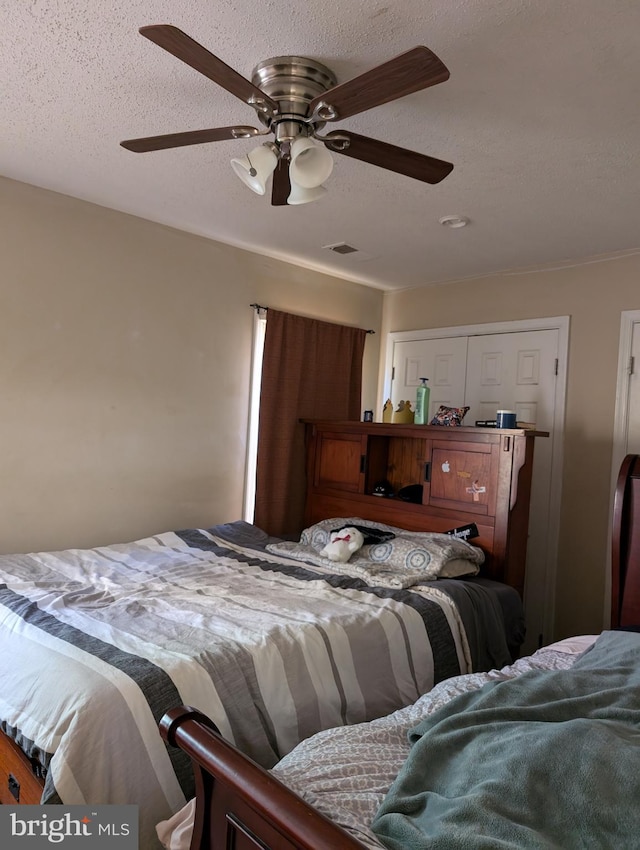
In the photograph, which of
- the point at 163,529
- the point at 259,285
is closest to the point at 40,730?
the point at 163,529

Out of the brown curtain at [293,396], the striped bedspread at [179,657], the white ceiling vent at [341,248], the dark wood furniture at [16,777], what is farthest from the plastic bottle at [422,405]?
the dark wood furniture at [16,777]

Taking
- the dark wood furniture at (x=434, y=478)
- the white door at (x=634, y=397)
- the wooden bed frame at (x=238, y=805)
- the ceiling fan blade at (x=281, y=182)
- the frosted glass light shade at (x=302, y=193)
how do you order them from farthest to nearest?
the white door at (x=634, y=397)
the dark wood furniture at (x=434, y=478)
the ceiling fan blade at (x=281, y=182)
the frosted glass light shade at (x=302, y=193)
the wooden bed frame at (x=238, y=805)

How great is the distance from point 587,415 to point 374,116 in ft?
6.90

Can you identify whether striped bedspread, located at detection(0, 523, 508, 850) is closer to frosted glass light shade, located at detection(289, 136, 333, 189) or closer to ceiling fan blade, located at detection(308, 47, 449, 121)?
frosted glass light shade, located at detection(289, 136, 333, 189)

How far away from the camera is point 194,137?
1.64 m

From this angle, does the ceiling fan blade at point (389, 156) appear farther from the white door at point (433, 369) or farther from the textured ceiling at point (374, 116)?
Answer: the white door at point (433, 369)

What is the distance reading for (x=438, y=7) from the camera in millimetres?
1431

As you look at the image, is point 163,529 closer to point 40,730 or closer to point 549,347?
point 40,730

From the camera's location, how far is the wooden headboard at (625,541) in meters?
2.39

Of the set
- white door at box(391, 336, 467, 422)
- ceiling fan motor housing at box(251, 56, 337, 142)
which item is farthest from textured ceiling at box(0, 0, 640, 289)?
white door at box(391, 336, 467, 422)

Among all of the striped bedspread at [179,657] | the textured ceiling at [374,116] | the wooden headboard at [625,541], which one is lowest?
the striped bedspread at [179,657]

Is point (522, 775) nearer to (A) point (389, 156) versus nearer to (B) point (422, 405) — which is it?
(A) point (389, 156)

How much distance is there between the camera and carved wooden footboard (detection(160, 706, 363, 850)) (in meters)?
0.82

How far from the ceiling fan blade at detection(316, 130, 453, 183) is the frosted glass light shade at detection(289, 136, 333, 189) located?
4 cm
